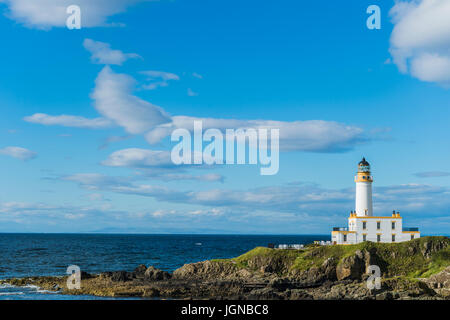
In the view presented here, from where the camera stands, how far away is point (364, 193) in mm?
65562

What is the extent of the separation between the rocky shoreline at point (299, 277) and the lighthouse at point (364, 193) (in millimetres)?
6804

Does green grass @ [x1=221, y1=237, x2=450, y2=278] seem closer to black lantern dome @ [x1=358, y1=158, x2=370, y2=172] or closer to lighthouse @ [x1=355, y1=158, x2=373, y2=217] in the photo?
lighthouse @ [x1=355, y1=158, x2=373, y2=217]

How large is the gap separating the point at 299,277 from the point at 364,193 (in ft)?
58.1

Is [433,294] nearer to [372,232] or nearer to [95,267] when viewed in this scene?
[372,232]

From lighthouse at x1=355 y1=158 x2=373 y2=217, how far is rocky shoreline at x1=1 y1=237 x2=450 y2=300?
6804 mm

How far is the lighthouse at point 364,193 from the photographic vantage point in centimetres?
6519

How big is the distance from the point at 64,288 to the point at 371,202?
39600mm

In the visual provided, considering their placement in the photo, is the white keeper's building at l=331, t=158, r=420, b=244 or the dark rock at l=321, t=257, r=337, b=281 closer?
the dark rock at l=321, t=257, r=337, b=281

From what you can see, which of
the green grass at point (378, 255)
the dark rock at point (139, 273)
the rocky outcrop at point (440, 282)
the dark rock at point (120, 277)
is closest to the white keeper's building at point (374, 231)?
the green grass at point (378, 255)

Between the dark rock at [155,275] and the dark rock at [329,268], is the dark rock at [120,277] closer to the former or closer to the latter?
the dark rock at [155,275]

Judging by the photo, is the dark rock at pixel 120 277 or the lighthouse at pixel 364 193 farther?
the lighthouse at pixel 364 193

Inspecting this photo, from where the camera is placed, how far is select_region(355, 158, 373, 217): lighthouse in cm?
6519

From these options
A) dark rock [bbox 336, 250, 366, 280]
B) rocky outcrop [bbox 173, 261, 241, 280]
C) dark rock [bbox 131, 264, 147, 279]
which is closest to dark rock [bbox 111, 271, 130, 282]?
dark rock [bbox 131, 264, 147, 279]

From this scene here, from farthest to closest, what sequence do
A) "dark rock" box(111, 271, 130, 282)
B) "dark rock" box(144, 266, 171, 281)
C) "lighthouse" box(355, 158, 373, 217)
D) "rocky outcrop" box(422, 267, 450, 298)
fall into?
"lighthouse" box(355, 158, 373, 217)
"dark rock" box(144, 266, 171, 281)
"dark rock" box(111, 271, 130, 282)
"rocky outcrop" box(422, 267, 450, 298)
